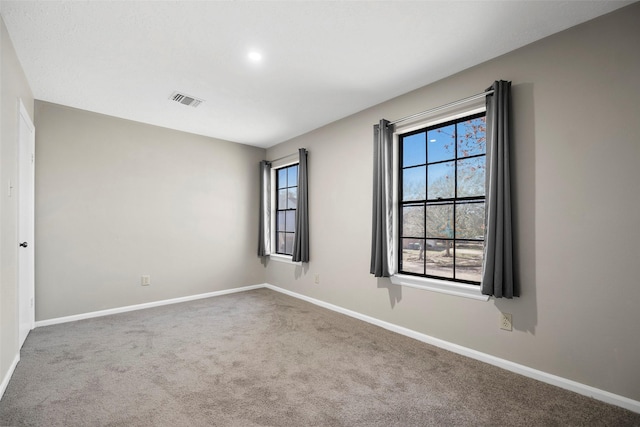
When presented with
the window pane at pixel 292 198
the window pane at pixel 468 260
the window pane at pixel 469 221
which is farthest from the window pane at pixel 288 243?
the window pane at pixel 469 221

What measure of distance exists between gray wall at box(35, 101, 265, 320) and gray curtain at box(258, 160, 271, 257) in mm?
193

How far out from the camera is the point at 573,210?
208cm

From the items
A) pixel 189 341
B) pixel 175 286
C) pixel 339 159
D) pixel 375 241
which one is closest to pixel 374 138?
pixel 339 159

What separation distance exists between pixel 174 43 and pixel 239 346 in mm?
2639

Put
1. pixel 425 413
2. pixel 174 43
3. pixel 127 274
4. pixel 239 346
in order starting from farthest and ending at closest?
pixel 127 274 → pixel 239 346 → pixel 174 43 → pixel 425 413

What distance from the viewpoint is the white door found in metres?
2.76

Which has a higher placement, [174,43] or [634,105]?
[174,43]

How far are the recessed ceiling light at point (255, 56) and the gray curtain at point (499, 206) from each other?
192 cm

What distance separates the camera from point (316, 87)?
302 cm

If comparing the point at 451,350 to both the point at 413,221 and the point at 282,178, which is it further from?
the point at 282,178

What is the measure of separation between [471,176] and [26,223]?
4437 mm

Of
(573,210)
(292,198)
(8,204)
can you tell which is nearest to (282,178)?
(292,198)

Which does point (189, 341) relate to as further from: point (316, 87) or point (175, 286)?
point (316, 87)

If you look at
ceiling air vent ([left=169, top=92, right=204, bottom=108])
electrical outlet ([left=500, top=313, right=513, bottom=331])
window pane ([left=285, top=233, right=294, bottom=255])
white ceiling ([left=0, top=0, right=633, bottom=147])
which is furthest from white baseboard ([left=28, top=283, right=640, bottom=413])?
ceiling air vent ([left=169, top=92, right=204, bottom=108])
